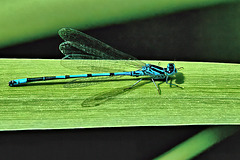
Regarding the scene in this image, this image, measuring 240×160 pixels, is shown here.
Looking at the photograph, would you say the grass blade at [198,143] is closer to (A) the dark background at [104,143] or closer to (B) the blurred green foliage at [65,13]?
(A) the dark background at [104,143]

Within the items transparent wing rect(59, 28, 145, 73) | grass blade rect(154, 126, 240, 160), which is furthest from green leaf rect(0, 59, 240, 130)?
transparent wing rect(59, 28, 145, 73)

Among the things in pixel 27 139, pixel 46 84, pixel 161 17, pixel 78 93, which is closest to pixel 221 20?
pixel 161 17

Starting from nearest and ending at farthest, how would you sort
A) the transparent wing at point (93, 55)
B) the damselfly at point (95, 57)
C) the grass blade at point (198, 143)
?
the grass blade at point (198, 143) < the damselfly at point (95, 57) < the transparent wing at point (93, 55)

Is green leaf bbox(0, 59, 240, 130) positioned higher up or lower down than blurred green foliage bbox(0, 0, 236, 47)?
lower down

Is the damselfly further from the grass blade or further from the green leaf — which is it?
the grass blade

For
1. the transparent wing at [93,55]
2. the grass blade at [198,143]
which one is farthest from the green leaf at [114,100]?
the transparent wing at [93,55]

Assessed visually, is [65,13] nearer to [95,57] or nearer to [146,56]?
[95,57]

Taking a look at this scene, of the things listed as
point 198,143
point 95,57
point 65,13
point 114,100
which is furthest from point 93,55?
point 198,143
